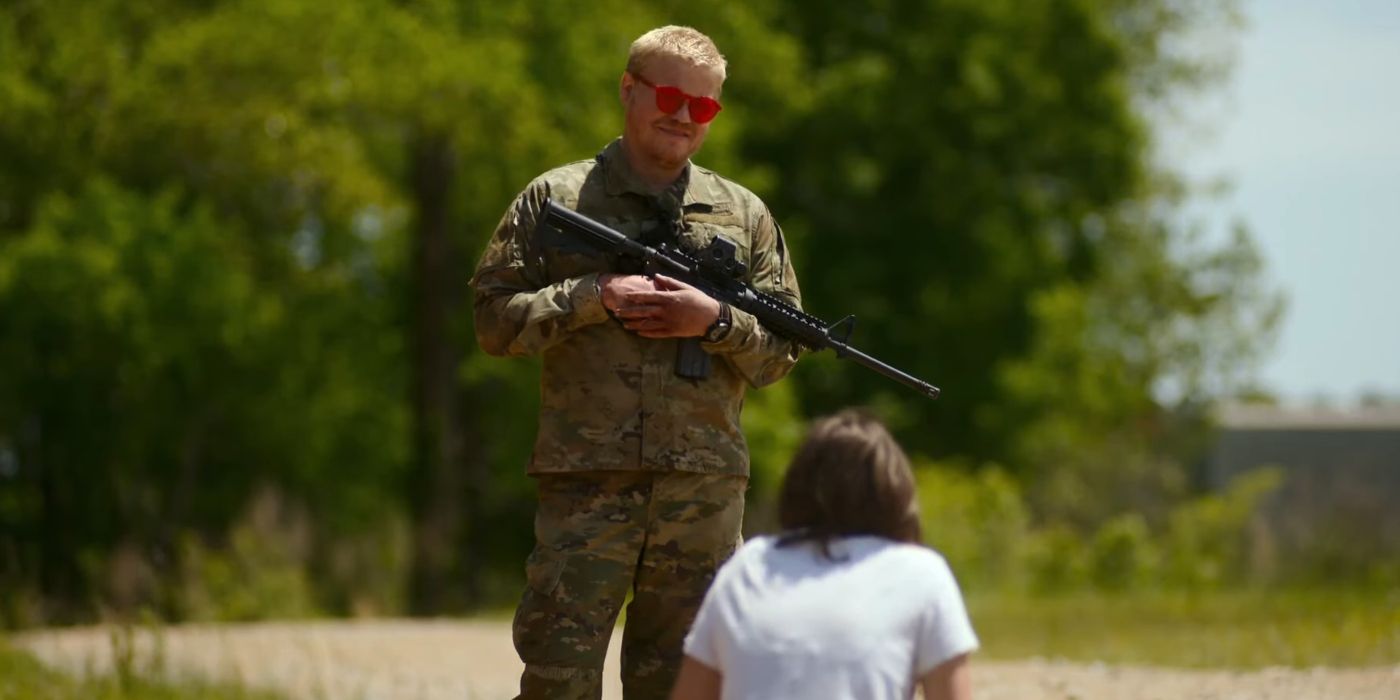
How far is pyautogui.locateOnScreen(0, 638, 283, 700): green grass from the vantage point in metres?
9.21

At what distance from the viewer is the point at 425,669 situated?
11.4m

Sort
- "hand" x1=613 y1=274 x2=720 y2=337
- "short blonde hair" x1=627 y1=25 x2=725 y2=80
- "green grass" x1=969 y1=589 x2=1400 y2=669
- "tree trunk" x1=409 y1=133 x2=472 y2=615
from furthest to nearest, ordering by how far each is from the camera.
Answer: "tree trunk" x1=409 y1=133 x2=472 y2=615, "green grass" x1=969 y1=589 x2=1400 y2=669, "short blonde hair" x1=627 y1=25 x2=725 y2=80, "hand" x1=613 y1=274 x2=720 y2=337

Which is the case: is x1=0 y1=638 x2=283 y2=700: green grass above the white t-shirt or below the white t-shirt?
below

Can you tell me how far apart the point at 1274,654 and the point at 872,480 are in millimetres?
6144

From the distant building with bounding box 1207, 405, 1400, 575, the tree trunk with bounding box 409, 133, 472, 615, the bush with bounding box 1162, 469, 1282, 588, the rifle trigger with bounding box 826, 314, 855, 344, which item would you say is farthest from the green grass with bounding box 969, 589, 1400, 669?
the tree trunk with bounding box 409, 133, 472, 615

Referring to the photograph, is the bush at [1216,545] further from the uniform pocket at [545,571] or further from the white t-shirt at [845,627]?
the white t-shirt at [845,627]

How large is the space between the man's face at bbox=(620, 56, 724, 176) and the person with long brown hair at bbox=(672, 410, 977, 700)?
1415mm

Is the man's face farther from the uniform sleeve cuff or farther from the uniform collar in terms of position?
the uniform sleeve cuff

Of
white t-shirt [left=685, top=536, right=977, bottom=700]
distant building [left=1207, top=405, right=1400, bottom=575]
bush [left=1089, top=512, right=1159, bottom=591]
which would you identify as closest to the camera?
white t-shirt [left=685, top=536, right=977, bottom=700]

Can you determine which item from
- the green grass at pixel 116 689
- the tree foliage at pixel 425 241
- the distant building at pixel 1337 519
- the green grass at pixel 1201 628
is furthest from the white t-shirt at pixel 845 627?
the distant building at pixel 1337 519

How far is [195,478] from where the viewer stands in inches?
909

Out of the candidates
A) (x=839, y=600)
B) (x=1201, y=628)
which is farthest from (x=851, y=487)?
(x=1201, y=628)

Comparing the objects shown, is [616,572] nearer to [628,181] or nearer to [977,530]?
[628,181]

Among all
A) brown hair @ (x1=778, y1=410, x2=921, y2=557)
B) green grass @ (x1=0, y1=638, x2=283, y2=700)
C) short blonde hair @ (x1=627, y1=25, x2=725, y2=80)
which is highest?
short blonde hair @ (x1=627, y1=25, x2=725, y2=80)
